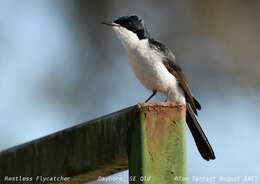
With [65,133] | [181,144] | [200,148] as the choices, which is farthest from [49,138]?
[200,148]

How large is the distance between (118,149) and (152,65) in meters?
2.88

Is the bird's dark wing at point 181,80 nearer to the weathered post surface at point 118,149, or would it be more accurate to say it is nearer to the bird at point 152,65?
the bird at point 152,65

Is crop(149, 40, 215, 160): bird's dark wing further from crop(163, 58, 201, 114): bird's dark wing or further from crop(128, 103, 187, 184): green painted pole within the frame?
crop(128, 103, 187, 184): green painted pole

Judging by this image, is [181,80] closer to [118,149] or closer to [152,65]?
[152,65]

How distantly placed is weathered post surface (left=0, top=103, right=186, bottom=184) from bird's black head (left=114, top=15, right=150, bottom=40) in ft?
9.11

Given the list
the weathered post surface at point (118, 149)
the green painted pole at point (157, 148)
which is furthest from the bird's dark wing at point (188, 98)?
the green painted pole at point (157, 148)

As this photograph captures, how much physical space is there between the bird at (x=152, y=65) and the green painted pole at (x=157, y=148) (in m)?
2.55

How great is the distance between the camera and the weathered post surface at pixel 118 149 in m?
2.75

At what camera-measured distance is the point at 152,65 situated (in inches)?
224

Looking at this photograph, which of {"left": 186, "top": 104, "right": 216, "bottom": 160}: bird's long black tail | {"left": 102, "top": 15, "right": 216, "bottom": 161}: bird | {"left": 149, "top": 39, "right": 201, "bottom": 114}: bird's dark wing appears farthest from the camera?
{"left": 149, "top": 39, "right": 201, "bottom": 114}: bird's dark wing

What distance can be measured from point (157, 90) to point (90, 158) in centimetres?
290

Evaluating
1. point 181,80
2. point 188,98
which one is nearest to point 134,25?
point 181,80

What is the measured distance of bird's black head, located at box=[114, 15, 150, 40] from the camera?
591 cm

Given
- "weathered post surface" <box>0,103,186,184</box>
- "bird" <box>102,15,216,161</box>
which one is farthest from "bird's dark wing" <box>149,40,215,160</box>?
"weathered post surface" <box>0,103,186,184</box>
